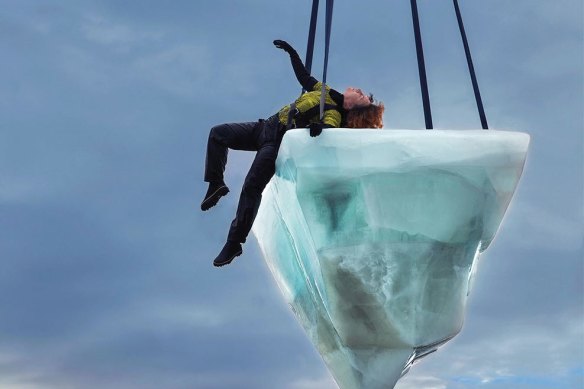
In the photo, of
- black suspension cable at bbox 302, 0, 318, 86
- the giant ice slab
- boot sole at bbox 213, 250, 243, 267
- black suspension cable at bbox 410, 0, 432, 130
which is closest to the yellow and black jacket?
the giant ice slab

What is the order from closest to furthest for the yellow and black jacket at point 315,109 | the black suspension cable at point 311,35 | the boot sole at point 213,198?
the yellow and black jacket at point 315,109 < the boot sole at point 213,198 < the black suspension cable at point 311,35

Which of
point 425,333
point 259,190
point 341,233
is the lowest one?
point 425,333

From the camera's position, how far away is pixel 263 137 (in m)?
8.47

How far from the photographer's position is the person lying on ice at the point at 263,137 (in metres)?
8.27

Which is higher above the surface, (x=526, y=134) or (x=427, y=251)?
(x=526, y=134)

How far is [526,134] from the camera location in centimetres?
827

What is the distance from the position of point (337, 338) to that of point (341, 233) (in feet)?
3.73

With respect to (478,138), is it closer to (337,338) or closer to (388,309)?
(388,309)

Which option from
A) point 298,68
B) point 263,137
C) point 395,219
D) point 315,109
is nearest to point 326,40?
point 315,109

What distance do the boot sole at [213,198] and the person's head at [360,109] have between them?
3.83 ft

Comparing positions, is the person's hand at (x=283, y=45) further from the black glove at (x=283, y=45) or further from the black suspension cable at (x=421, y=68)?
the black suspension cable at (x=421, y=68)

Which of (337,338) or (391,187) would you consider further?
(337,338)

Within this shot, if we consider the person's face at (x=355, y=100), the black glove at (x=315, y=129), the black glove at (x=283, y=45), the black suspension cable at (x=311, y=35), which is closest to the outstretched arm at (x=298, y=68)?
the black glove at (x=283, y=45)

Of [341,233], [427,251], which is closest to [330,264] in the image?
[341,233]
